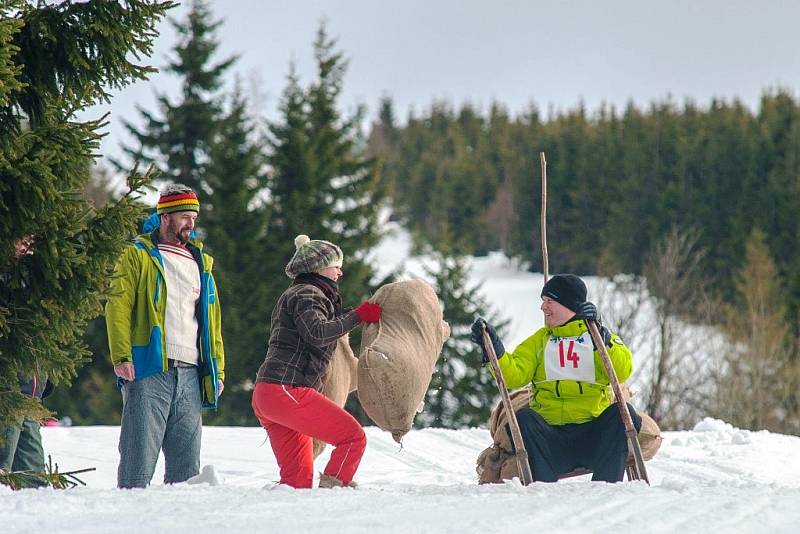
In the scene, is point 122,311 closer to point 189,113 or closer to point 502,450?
point 502,450

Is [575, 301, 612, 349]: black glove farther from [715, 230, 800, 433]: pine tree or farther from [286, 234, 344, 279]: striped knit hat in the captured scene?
[715, 230, 800, 433]: pine tree

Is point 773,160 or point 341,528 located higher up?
point 773,160

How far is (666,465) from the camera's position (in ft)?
29.5

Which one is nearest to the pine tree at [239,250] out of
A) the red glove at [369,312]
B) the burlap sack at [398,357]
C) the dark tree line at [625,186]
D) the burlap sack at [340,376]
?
the dark tree line at [625,186]

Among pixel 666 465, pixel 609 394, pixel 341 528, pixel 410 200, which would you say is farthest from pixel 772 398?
pixel 410 200

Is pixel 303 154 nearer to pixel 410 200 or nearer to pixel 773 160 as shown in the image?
pixel 773 160

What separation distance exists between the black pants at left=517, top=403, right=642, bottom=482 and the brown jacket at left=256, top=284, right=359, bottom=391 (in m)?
1.20

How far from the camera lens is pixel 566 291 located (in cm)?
615

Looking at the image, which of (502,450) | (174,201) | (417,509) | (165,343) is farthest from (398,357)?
(417,509)

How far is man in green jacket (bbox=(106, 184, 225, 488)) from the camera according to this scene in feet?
17.3

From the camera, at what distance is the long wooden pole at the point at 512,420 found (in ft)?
19.4

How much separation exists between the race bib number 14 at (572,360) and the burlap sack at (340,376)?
43.9 inches

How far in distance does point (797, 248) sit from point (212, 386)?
52.1 metres

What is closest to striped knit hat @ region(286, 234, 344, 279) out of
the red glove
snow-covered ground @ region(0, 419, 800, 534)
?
the red glove
